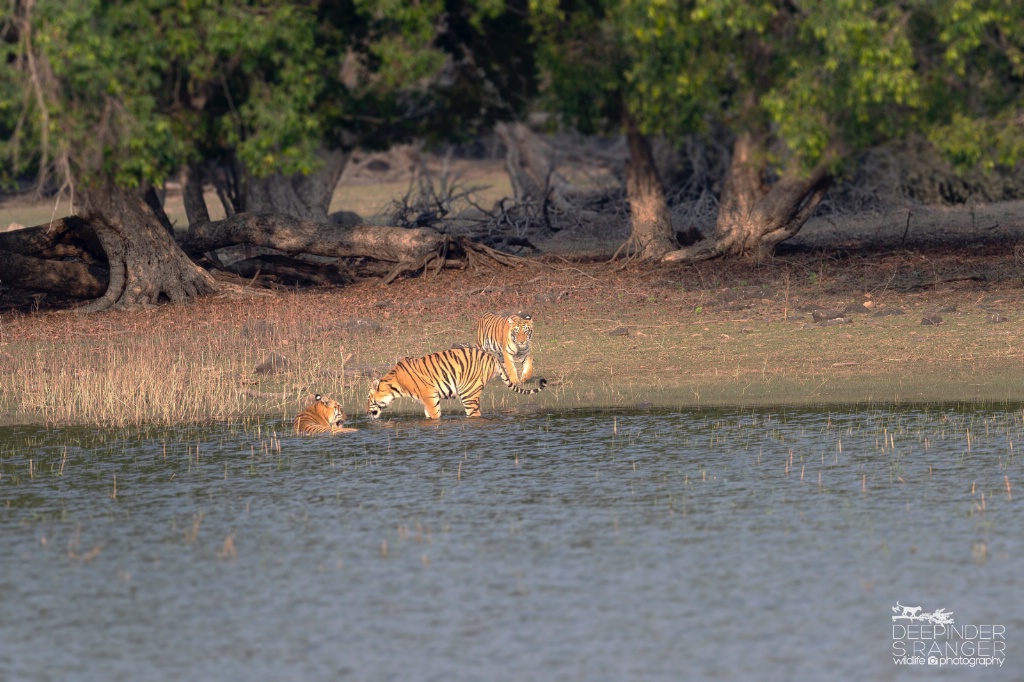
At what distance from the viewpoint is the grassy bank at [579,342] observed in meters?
15.4

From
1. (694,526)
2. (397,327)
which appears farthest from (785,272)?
(694,526)

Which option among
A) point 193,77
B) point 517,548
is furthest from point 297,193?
point 517,548

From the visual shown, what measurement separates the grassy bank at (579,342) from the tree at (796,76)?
1.95m

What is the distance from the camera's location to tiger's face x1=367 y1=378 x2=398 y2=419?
1424cm

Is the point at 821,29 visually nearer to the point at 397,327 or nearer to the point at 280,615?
the point at 397,327

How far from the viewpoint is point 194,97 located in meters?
22.6

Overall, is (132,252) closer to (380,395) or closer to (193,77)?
(193,77)

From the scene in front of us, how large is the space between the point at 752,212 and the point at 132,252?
979cm

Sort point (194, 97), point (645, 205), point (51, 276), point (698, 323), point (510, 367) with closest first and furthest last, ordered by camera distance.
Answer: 1. point (510, 367)
2. point (698, 323)
3. point (194, 97)
4. point (51, 276)
5. point (645, 205)

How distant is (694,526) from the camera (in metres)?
10.0

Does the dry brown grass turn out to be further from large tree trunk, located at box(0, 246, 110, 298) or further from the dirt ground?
large tree trunk, located at box(0, 246, 110, 298)

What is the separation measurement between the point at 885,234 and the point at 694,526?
20.2 metres

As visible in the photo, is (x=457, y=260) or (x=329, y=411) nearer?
(x=329, y=411)

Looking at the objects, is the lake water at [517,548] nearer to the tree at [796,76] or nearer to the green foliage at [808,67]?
the green foliage at [808,67]
